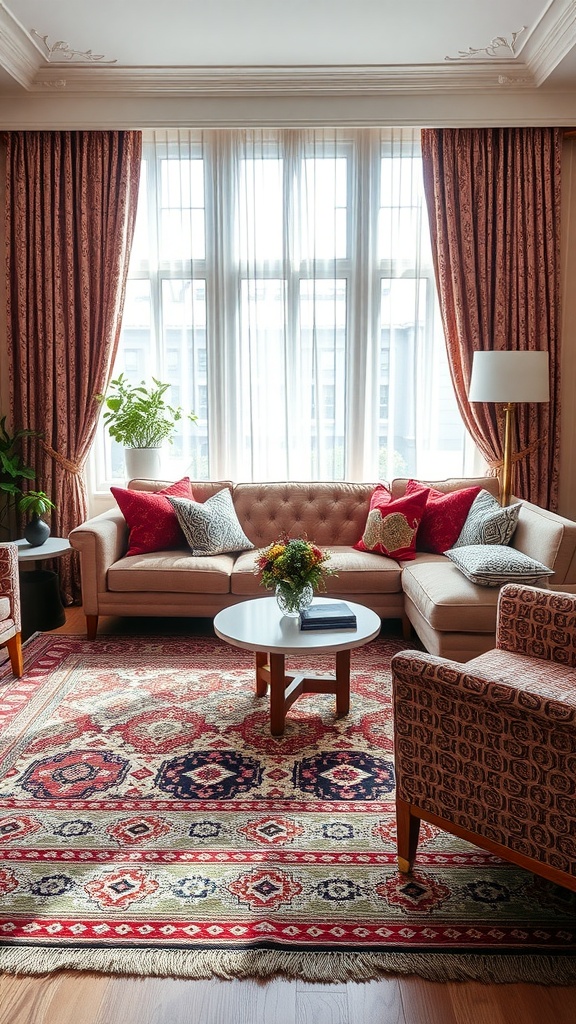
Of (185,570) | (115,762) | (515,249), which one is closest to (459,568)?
(185,570)

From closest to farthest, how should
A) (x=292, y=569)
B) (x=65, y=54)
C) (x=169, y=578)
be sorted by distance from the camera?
(x=292, y=569) → (x=169, y=578) → (x=65, y=54)

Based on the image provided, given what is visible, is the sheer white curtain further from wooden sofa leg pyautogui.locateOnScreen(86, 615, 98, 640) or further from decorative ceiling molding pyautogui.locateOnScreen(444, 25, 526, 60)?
Answer: wooden sofa leg pyautogui.locateOnScreen(86, 615, 98, 640)

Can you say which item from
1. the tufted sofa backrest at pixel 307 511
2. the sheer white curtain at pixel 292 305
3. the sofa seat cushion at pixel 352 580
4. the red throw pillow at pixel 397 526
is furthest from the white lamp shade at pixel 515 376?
the sofa seat cushion at pixel 352 580

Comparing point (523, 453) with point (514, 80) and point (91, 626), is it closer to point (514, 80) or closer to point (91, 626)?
point (514, 80)

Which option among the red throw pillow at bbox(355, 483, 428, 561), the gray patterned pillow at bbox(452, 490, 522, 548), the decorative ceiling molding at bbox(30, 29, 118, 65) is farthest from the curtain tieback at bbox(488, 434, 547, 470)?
the decorative ceiling molding at bbox(30, 29, 118, 65)

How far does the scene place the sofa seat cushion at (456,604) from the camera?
11.4 feet

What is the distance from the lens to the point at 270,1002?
1781 millimetres

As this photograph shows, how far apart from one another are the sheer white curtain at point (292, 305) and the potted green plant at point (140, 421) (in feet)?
0.55

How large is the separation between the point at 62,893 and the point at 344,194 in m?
4.27

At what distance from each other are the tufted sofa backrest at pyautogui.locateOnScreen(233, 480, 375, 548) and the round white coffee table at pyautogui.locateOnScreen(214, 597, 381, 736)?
Result: 48.5 inches

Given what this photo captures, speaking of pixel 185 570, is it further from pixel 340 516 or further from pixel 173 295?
pixel 173 295

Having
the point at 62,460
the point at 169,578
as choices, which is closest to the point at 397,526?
the point at 169,578

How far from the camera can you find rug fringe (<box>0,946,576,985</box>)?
1.85 m

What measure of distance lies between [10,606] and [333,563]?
1662 mm
